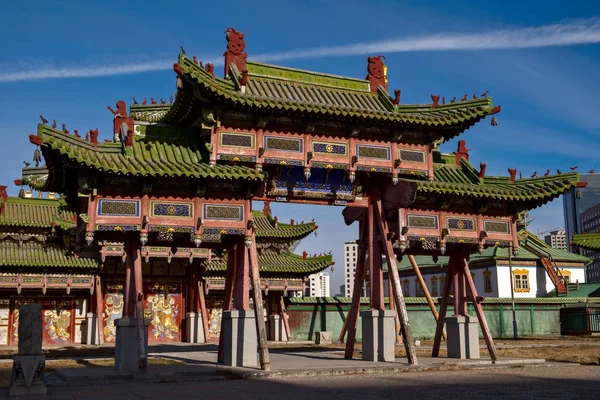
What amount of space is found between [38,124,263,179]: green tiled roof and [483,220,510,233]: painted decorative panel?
27.8ft

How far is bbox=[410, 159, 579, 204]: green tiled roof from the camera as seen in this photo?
797 inches

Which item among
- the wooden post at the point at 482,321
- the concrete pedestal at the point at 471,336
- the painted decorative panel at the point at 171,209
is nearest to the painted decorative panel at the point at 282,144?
the painted decorative panel at the point at 171,209

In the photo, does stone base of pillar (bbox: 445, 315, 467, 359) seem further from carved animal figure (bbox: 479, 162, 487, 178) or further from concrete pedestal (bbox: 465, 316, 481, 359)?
carved animal figure (bbox: 479, 162, 487, 178)

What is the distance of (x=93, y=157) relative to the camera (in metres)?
16.5

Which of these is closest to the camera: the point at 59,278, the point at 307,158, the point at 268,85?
the point at 307,158

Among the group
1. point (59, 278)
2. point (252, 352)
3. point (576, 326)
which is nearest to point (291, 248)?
point (59, 278)

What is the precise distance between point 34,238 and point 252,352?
24.0 m

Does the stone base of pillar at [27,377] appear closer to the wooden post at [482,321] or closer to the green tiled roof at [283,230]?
the wooden post at [482,321]

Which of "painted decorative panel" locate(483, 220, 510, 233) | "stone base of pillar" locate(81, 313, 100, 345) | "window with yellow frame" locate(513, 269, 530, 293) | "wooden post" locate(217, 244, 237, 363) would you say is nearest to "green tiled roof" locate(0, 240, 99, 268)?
"stone base of pillar" locate(81, 313, 100, 345)

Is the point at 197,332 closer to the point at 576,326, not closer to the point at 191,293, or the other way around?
the point at 191,293

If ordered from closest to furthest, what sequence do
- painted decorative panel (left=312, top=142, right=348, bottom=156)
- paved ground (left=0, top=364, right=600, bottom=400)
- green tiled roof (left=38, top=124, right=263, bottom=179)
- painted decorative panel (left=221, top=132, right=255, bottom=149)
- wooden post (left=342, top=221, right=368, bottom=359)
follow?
paved ground (left=0, top=364, right=600, bottom=400), green tiled roof (left=38, top=124, right=263, bottom=179), painted decorative panel (left=221, top=132, right=255, bottom=149), painted decorative panel (left=312, top=142, right=348, bottom=156), wooden post (left=342, top=221, right=368, bottom=359)

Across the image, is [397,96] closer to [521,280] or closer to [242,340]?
[242,340]

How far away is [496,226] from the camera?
21688mm

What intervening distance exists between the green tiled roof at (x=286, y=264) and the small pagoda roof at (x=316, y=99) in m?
18.9
